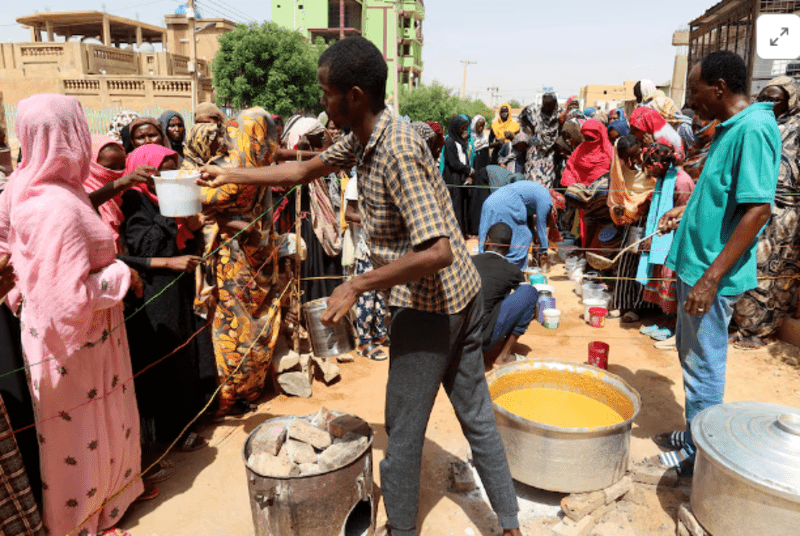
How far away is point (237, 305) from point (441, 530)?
188cm

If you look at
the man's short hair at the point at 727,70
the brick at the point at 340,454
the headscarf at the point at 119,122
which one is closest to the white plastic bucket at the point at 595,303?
the man's short hair at the point at 727,70

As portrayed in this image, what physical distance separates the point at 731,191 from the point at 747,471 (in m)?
1.28

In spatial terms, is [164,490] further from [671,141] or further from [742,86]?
[671,141]

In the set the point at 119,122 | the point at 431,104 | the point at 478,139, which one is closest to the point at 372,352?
the point at 119,122

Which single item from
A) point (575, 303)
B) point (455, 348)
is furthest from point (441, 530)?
point (575, 303)

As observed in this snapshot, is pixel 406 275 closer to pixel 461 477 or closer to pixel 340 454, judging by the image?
pixel 340 454

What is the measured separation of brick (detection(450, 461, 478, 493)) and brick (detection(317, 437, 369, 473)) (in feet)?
2.29

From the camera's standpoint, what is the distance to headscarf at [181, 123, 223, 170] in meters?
3.48

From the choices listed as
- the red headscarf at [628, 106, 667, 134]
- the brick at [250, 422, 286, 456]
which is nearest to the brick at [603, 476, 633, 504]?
the brick at [250, 422, 286, 456]

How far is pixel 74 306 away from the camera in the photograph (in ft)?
6.86

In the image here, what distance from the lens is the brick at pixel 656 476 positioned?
9.27ft

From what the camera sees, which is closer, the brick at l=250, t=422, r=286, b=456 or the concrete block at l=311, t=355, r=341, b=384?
the brick at l=250, t=422, r=286, b=456

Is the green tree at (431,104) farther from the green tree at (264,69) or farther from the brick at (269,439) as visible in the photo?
the brick at (269,439)

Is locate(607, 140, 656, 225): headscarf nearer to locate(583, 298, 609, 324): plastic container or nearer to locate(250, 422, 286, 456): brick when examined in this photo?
locate(583, 298, 609, 324): plastic container
